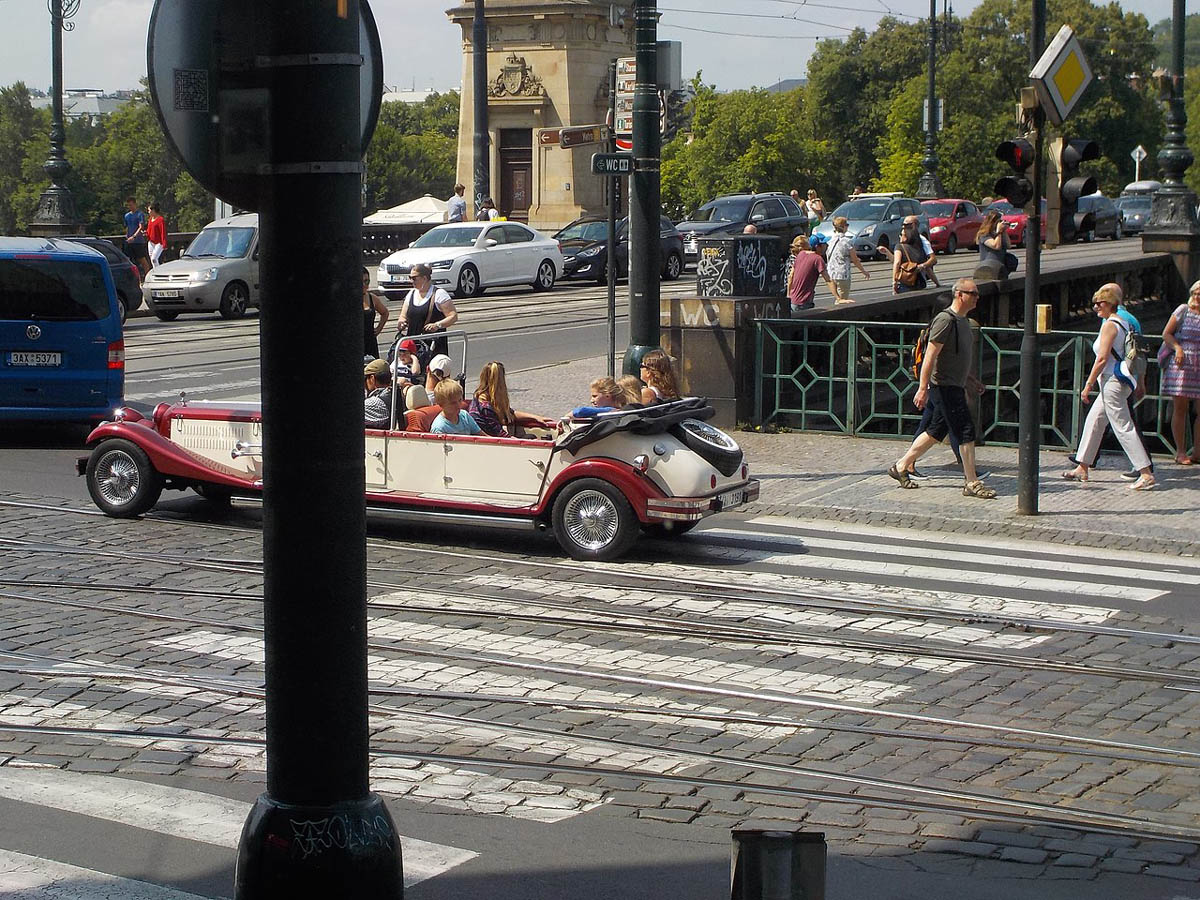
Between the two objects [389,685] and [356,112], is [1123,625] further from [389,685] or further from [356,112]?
[356,112]

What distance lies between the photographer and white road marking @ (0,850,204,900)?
203 inches

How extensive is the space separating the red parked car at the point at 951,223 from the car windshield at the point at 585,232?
40.3 ft

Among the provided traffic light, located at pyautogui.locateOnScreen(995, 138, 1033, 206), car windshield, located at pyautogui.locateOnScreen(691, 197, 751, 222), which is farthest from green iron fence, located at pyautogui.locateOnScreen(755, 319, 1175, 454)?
car windshield, located at pyautogui.locateOnScreen(691, 197, 751, 222)

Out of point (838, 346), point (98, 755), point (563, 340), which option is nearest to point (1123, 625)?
point (98, 755)

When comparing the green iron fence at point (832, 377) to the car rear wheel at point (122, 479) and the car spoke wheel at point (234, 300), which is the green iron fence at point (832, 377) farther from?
the car spoke wheel at point (234, 300)

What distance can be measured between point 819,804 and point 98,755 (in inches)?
113

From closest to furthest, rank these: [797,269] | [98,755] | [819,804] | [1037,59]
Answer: [819,804] → [98,755] → [1037,59] → [797,269]

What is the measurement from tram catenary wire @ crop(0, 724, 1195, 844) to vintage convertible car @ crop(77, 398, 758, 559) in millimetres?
4260

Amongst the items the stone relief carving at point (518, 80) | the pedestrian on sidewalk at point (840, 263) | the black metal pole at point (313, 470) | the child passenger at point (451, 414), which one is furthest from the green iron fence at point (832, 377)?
the stone relief carving at point (518, 80)

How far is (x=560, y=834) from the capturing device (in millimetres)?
5805

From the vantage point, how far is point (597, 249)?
3744cm

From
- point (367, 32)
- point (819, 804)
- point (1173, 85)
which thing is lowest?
point (819, 804)

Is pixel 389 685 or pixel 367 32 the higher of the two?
pixel 367 32

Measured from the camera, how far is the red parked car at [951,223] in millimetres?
47250
